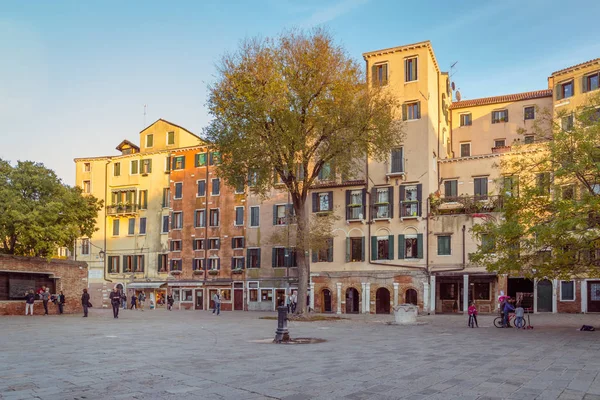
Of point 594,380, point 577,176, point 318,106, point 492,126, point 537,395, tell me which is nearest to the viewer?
point 537,395

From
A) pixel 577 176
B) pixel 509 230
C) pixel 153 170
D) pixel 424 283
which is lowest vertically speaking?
pixel 424 283

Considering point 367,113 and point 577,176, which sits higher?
point 367,113

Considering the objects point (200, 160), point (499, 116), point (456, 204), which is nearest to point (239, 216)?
point (200, 160)

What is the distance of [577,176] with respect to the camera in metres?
23.2

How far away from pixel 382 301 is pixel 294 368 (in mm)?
34893

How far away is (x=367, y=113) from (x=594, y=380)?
80.5 feet

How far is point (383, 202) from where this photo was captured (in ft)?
152

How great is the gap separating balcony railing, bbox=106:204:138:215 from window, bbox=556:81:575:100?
42126mm

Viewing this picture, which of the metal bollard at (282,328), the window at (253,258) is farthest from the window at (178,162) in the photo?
the metal bollard at (282,328)

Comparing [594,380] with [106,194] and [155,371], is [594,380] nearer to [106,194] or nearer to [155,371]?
[155,371]

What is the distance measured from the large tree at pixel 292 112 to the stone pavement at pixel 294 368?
15066 millimetres

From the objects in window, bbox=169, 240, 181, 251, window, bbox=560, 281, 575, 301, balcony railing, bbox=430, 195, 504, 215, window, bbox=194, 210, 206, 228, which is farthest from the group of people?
window, bbox=560, 281, 575, 301

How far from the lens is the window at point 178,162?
61531 millimetres

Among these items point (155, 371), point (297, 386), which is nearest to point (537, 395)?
point (297, 386)
